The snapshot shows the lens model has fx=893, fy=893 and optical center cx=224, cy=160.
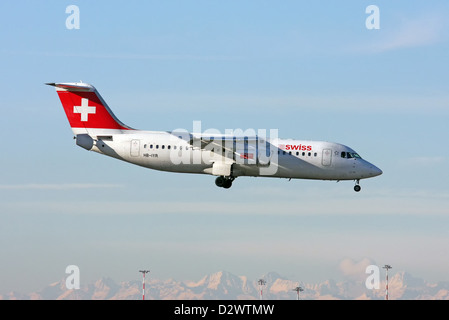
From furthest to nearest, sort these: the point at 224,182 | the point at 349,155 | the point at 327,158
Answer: the point at 224,182 < the point at 349,155 < the point at 327,158

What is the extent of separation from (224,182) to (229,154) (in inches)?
111

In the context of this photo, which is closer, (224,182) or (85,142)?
(224,182)

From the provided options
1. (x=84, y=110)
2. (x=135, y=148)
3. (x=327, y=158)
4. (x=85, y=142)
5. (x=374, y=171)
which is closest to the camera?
(x=327, y=158)

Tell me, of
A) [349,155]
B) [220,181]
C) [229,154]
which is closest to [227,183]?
[220,181]

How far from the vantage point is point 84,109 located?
257 feet

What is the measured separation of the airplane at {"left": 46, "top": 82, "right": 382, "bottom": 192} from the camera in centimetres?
7500

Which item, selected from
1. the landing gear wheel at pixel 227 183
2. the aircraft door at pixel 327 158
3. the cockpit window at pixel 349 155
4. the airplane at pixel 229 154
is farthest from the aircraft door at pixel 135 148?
the cockpit window at pixel 349 155

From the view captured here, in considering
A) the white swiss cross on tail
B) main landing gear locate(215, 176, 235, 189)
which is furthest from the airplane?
the white swiss cross on tail

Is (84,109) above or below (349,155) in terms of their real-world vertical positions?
above

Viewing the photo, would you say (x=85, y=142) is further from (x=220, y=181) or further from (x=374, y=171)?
(x=374, y=171)

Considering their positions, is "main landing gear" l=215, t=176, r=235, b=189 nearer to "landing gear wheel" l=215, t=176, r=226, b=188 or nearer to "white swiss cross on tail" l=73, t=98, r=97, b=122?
"landing gear wheel" l=215, t=176, r=226, b=188
